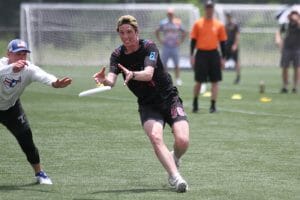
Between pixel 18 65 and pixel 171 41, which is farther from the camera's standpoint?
pixel 171 41

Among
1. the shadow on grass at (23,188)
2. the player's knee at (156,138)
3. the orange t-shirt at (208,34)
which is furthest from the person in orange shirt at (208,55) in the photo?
the shadow on grass at (23,188)

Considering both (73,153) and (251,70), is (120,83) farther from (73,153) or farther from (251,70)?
(73,153)

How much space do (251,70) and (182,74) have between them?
4065 mm

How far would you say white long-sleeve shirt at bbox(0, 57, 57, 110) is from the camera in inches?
357

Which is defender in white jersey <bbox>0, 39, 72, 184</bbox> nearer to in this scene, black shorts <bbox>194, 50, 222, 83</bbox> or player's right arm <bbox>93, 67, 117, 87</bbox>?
player's right arm <bbox>93, 67, 117, 87</bbox>

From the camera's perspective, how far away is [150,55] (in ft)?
29.5

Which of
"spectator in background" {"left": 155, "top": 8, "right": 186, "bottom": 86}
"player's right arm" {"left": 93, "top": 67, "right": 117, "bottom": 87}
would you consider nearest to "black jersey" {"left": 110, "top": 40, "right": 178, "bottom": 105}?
"player's right arm" {"left": 93, "top": 67, "right": 117, "bottom": 87}

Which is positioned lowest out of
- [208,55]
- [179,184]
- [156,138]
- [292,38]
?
[292,38]

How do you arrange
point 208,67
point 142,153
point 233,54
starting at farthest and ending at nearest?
point 233,54 < point 208,67 < point 142,153

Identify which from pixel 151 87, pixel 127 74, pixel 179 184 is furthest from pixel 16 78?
pixel 179 184

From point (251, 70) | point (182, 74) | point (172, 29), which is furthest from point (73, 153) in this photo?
point (251, 70)

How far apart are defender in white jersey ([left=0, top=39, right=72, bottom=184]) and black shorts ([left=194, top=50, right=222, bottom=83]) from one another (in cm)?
774

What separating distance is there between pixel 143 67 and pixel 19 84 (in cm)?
127

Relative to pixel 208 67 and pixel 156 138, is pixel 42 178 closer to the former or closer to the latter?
pixel 156 138
